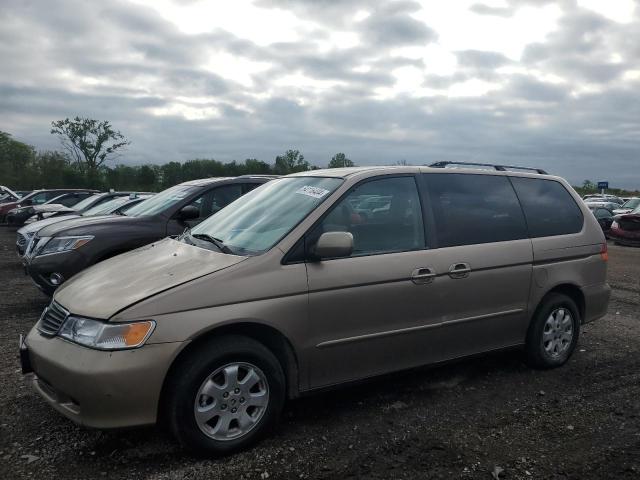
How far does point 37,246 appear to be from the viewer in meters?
6.38

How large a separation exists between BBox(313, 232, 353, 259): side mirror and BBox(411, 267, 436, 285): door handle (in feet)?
2.25

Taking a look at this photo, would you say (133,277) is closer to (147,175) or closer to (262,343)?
(262,343)

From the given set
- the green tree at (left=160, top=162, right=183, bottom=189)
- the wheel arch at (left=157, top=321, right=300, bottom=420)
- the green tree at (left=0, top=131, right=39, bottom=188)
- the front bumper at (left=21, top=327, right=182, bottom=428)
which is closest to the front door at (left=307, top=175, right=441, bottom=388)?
the wheel arch at (left=157, top=321, right=300, bottom=420)

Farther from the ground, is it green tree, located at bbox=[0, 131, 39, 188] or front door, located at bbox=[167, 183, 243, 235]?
green tree, located at bbox=[0, 131, 39, 188]

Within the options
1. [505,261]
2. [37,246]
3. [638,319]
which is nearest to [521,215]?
[505,261]

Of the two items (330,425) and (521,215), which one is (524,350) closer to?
(521,215)

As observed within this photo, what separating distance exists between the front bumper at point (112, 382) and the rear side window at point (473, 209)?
2.27 m

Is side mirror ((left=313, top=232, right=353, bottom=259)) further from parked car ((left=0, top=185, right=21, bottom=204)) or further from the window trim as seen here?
parked car ((left=0, top=185, right=21, bottom=204))

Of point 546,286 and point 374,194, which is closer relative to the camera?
point 374,194

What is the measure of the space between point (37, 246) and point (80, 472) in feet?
13.5

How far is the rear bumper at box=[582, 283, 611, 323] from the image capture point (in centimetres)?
506

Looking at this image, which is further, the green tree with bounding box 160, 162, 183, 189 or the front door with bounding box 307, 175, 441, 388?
the green tree with bounding box 160, 162, 183, 189

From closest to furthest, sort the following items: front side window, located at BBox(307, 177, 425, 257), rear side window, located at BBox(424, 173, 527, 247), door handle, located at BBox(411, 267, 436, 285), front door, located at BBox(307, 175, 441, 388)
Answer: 1. front door, located at BBox(307, 175, 441, 388)
2. front side window, located at BBox(307, 177, 425, 257)
3. door handle, located at BBox(411, 267, 436, 285)
4. rear side window, located at BBox(424, 173, 527, 247)

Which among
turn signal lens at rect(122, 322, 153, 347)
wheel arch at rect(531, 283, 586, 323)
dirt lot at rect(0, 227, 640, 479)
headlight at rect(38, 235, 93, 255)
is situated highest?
headlight at rect(38, 235, 93, 255)
